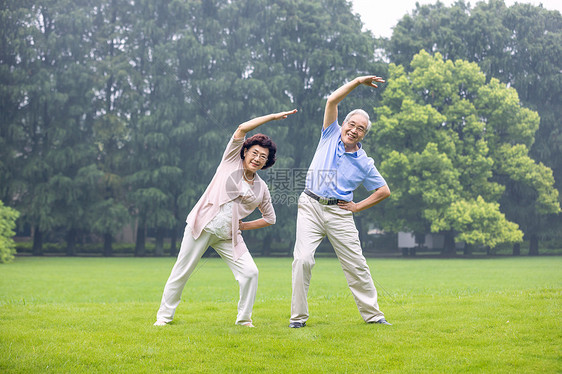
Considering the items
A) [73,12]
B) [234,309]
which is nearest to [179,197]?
[73,12]

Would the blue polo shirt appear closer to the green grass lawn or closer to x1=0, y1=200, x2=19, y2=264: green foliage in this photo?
the green grass lawn

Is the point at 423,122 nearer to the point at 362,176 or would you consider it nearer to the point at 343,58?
the point at 343,58

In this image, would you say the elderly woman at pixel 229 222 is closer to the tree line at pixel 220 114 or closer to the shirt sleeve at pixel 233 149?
the shirt sleeve at pixel 233 149

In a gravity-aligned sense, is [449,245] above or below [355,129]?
below

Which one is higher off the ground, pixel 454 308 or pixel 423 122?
pixel 423 122

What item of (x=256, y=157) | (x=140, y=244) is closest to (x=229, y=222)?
(x=256, y=157)

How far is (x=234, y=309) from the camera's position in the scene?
26.7ft

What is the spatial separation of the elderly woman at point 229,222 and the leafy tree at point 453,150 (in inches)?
1028

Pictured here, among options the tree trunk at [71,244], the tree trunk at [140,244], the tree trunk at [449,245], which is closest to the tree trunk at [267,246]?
the tree trunk at [140,244]

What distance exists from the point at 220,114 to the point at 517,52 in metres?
21.0

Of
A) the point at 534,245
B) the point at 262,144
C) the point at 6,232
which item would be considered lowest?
the point at 6,232

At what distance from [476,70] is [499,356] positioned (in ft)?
105

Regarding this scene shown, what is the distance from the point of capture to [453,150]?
3247cm

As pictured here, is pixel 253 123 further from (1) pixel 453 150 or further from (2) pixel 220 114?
(1) pixel 453 150
